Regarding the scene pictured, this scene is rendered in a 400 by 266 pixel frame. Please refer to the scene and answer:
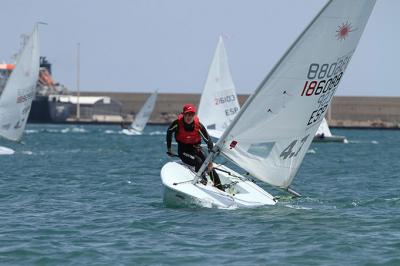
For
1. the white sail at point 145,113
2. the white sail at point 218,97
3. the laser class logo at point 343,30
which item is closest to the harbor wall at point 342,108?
the white sail at point 145,113

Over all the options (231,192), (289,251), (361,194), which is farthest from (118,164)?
(289,251)

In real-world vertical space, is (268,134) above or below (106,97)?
above

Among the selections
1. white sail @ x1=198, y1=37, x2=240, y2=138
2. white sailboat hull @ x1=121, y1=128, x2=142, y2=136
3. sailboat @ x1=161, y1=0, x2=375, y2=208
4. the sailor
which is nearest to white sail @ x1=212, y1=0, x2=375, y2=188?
sailboat @ x1=161, y1=0, x2=375, y2=208

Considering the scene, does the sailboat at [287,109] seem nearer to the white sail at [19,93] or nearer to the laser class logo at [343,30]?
the laser class logo at [343,30]

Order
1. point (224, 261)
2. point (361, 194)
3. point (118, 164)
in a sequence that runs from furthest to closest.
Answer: point (118, 164), point (361, 194), point (224, 261)

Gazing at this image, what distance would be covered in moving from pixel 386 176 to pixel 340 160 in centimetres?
1046

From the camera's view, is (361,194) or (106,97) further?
(106,97)

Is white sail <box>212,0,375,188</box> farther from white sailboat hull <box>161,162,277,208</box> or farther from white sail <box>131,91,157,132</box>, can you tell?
white sail <box>131,91,157,132</box>

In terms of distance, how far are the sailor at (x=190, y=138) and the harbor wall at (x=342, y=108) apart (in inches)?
3741

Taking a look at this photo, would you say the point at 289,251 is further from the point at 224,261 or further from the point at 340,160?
the point at 340,160

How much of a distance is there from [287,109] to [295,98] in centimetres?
21

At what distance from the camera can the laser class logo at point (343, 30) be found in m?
16.1

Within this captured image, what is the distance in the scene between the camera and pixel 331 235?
14.4m

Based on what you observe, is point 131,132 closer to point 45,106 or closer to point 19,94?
point 45,106
